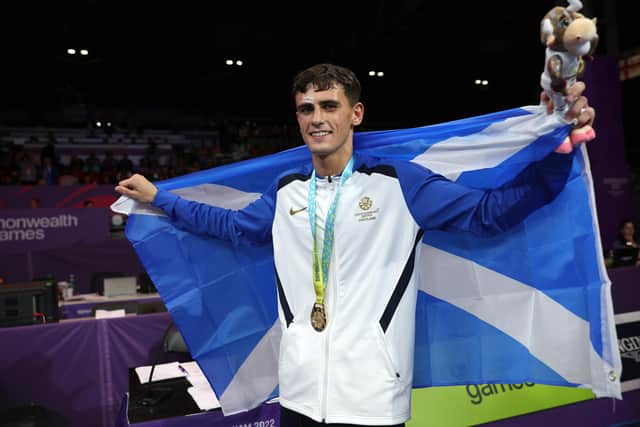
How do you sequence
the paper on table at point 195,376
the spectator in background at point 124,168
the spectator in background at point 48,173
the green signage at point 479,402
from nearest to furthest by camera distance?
the paper on table at point 195,376
the green signage at point 479,402
the spectator in background at point 48,173
the spectator in background at point 124,168

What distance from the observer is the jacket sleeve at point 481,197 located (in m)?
1.42

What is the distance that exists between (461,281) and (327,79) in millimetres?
869

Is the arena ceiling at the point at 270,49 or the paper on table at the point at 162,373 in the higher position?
the arena ceiling at the point at 270,49

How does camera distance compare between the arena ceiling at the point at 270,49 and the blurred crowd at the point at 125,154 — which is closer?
the arena ceiling at the point at 270,49

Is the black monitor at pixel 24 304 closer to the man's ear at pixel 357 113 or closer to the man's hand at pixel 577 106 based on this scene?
the man's ear at pixel 357 113

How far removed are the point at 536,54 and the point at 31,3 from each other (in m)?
9.38

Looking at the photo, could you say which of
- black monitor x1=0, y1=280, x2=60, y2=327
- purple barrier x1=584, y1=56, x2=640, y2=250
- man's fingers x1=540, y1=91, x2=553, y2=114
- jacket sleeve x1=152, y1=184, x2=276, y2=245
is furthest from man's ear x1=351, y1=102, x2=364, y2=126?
purple barrier x1=584, y1=56, x2=640, y2=250

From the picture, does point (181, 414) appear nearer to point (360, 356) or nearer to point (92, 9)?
point (360, 356)

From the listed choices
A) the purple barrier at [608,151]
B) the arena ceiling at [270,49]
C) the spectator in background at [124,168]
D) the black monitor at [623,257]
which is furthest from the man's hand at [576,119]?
the spectator in background at [124,168]

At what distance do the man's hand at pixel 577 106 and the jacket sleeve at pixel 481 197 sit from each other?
0.09 metres

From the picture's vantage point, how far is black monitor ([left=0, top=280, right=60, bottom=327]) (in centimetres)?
346

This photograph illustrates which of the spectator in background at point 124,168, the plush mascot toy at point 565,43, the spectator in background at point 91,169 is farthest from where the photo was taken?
the spectator in background at point 124,168

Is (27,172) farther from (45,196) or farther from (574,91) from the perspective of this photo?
(574,91)

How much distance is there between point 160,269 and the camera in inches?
77.4
